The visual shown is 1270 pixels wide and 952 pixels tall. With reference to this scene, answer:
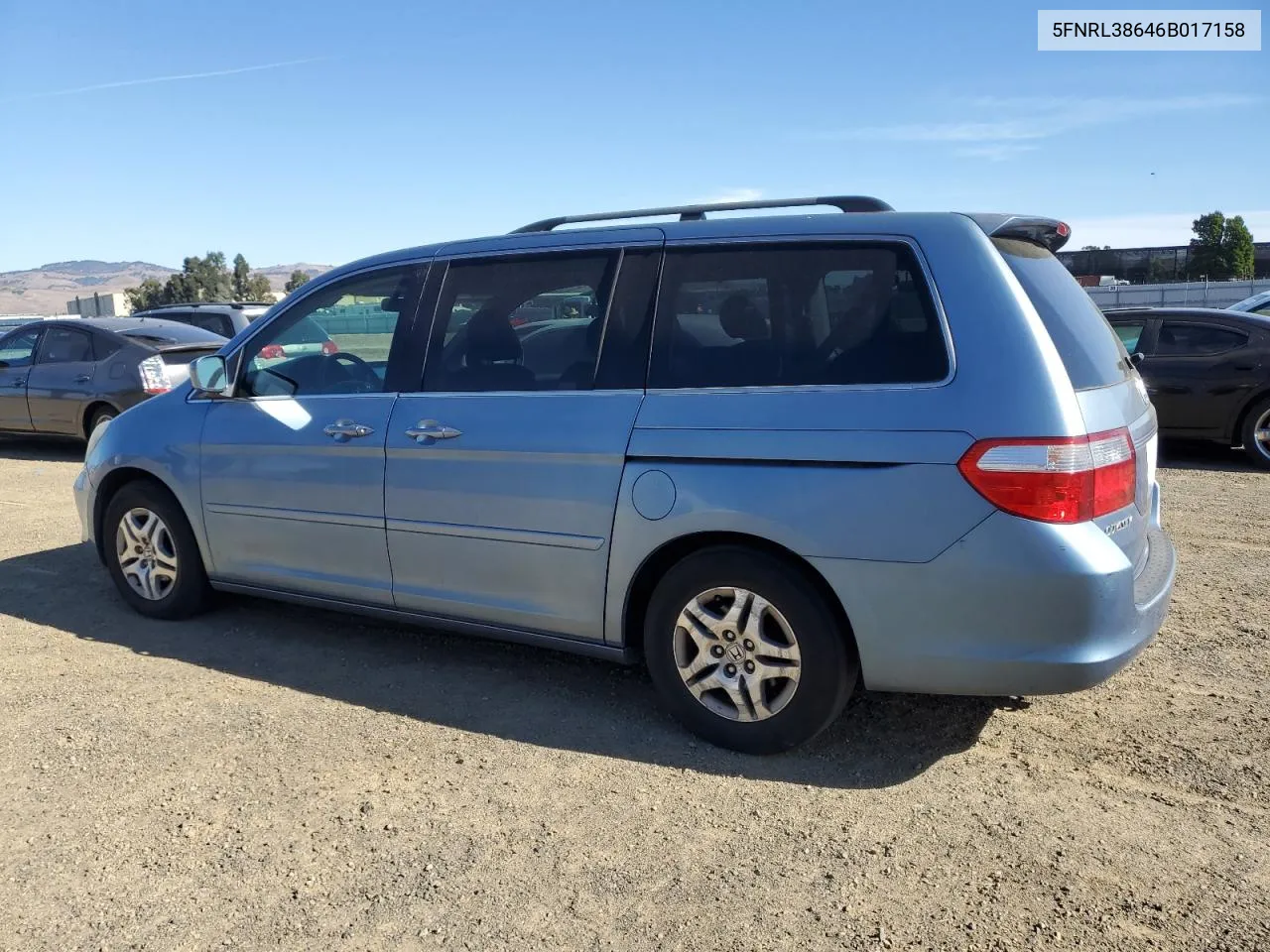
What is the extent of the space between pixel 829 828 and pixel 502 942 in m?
→ 1.08

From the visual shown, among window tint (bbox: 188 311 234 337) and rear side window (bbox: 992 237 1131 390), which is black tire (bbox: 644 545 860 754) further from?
window tint (bbox: 188 311 234 337)

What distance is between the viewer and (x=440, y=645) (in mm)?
4988

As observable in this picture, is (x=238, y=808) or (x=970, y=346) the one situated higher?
(x=970, y=346)

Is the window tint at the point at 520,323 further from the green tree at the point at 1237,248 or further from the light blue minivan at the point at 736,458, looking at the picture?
the green tree at the point at 1237,248

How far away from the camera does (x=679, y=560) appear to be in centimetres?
377

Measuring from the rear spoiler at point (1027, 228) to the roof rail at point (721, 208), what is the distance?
1.17ft

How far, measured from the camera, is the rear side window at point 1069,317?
3.42 meters

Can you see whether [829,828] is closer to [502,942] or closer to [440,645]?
[502,942]

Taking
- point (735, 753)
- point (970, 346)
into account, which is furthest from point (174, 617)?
point (970, 346)

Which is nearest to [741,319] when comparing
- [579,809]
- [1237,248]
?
[579,809]

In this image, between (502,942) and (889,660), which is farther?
(889,660)

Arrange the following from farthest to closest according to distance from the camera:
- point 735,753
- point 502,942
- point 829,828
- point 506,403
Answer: point 506,403 → point 735,753 → point 829,828 → point 502,942

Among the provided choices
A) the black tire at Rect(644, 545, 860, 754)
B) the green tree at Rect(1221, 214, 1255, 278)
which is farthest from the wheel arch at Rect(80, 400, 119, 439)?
the green tree at Rect(1221, 214, 1255, 278)

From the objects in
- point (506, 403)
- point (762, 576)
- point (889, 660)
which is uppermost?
point (506, 403)
